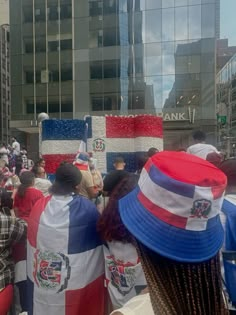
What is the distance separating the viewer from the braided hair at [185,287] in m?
1.01

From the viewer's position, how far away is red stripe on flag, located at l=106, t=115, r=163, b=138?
5.43 metres

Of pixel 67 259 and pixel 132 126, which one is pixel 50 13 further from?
pixel 67 259

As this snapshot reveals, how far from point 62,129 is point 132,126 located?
981mm

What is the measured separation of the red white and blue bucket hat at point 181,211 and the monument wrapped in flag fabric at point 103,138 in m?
4.22

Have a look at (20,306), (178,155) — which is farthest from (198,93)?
(178,155)

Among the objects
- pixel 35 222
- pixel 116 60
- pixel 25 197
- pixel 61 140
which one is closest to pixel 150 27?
pixel 116 60

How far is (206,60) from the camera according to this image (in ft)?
97.9

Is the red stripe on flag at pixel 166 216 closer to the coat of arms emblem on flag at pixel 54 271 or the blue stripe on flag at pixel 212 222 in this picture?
the blue stripe on flag at pixel 212 222

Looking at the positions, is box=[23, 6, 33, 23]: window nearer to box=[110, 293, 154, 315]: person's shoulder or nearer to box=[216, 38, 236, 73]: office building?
box=[110, 293, 154, 315]: person's shoulder

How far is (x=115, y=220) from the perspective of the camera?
2.50 meters

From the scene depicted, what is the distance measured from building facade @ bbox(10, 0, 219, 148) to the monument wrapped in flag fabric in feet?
78.0

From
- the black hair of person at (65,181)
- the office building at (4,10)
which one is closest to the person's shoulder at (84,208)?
the black hair of person at (65,181)

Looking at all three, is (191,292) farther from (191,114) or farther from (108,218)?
(191,114)

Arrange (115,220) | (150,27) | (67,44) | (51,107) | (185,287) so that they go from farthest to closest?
1. (51,107)
2. (67,44)
3. (150,27)
4. (115,220)
5. (185,287)
